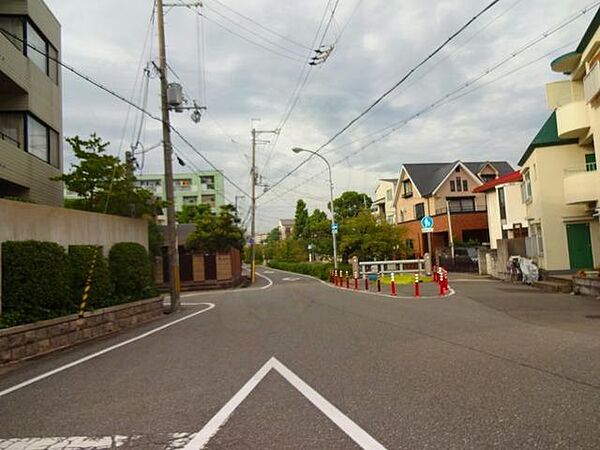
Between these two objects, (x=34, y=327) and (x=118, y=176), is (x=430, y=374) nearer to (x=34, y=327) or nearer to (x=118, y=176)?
(x=34, y=327)

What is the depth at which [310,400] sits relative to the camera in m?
5.42

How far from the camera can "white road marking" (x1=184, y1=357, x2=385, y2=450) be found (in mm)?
4207

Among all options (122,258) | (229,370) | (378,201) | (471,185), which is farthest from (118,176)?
(378,201)

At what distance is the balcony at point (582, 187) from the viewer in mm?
19797

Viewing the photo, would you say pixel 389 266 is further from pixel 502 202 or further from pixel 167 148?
pixel 167 148

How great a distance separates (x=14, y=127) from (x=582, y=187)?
21989mm

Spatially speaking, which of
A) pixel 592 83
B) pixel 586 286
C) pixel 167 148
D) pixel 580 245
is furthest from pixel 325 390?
pixel 580 245

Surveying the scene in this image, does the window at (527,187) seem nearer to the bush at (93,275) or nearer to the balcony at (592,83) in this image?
the balcony at (592,83)

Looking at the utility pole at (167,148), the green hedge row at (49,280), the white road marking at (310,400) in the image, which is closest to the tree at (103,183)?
the utility pole at (167,148)

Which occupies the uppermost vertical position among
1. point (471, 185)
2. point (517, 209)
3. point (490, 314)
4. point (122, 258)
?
point (471, 185)

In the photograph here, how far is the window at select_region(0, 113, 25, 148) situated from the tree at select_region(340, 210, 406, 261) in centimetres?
2408

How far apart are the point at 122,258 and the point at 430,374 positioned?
1120cm

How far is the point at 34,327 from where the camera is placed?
9664 millimetres

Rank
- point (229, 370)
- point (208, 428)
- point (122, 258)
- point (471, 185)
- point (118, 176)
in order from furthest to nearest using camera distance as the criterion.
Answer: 1. point (471, 185)
2. point (118, 176)
3. point (122, 258)
4. point (229, 370)
5. point (208, 428)
